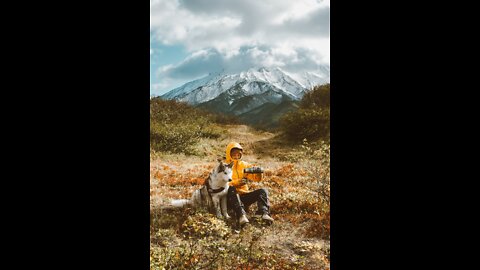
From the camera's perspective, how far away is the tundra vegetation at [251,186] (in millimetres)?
3539

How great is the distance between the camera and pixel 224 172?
12.5ft

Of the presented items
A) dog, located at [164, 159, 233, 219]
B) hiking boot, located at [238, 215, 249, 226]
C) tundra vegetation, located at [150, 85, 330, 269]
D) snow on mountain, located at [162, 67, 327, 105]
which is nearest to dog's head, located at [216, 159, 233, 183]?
dog, located at [164, 159, 233, 219]

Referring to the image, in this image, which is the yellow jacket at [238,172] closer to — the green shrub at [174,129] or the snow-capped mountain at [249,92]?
the green shrub at [174,129]

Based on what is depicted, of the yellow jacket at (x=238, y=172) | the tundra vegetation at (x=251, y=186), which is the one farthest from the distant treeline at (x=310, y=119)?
the yellow jacket at (x=238, y=172)

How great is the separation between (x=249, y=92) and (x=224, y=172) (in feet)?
2.92

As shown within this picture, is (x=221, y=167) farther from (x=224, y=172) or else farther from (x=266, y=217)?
(x=266, y=217)
